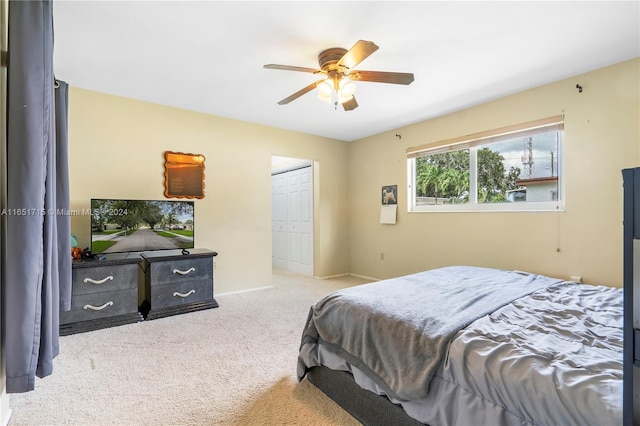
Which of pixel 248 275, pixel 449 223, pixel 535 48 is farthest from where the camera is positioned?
pixel 248 275

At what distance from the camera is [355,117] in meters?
4.04

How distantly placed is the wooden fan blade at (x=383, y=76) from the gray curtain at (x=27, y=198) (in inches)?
70.2

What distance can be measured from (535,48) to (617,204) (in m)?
1.52

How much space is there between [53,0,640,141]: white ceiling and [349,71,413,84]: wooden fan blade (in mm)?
265

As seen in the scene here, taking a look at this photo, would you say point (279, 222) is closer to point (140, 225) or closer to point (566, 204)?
point (140, 225)

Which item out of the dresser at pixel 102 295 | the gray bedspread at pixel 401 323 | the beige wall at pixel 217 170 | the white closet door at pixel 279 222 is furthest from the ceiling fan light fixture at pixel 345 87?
the white closet door at pixel 279 222

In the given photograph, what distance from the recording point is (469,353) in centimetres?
119

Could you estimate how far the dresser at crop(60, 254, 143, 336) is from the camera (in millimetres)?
2732

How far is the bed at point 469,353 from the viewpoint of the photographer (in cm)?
99

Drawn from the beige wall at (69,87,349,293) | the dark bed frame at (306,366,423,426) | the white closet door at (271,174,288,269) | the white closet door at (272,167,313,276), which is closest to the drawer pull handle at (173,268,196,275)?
the beige wall at (69,87,349,293)

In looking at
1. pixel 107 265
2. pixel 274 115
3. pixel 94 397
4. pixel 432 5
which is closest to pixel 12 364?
pixel 94 397

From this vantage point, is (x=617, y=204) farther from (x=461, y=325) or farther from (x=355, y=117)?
(x=355, y=117)

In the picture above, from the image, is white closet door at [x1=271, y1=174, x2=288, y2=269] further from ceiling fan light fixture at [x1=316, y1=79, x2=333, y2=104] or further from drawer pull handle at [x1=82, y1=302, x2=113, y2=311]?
ceiling fan light fixture at [x1=316, y1=79, x2=333, y2=104]

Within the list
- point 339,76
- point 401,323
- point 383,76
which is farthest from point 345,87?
point 401,323
